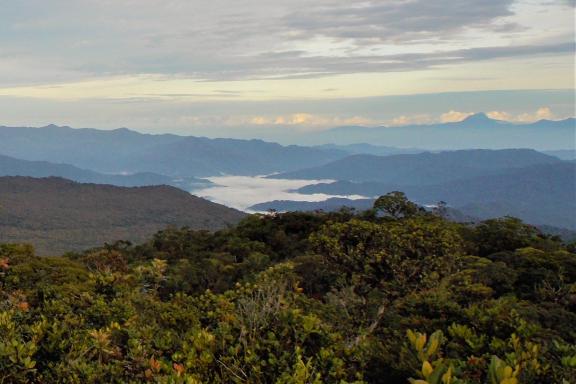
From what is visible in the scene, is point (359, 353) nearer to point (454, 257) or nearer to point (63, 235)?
point (454, 257)

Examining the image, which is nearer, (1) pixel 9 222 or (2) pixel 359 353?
(2) pixel 359 353

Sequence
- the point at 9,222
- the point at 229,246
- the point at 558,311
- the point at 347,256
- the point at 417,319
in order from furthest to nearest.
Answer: the point at 9,222 → the point at 229,246 → the point at 558,311 → the point at 347,256 → the point at 417,319

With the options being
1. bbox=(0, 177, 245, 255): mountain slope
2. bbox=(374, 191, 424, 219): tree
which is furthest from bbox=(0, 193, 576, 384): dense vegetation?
bbox=(0, 177, 245, 255): mountain slope

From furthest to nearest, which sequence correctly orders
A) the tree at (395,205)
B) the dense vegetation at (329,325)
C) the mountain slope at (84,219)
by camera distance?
the mountain slope at (84,219) → the tree at (395,205) → the dense vegetation at (329,325)

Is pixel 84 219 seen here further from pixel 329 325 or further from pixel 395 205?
pixel 329 325

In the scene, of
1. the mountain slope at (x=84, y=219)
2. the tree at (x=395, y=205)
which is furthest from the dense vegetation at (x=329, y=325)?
the mountain slope at (x=84, y=219)

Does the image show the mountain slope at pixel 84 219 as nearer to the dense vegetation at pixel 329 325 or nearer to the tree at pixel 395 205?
the tree at pixel 395 205

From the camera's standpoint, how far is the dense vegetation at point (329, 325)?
638cm

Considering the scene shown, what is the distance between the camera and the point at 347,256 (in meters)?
15.9

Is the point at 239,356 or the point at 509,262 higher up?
the point at 239,356

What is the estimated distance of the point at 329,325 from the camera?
8.58 m

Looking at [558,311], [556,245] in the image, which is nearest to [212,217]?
[556,245]

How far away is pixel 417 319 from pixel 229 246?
107 ft

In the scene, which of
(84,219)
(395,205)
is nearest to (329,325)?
(395,205)
